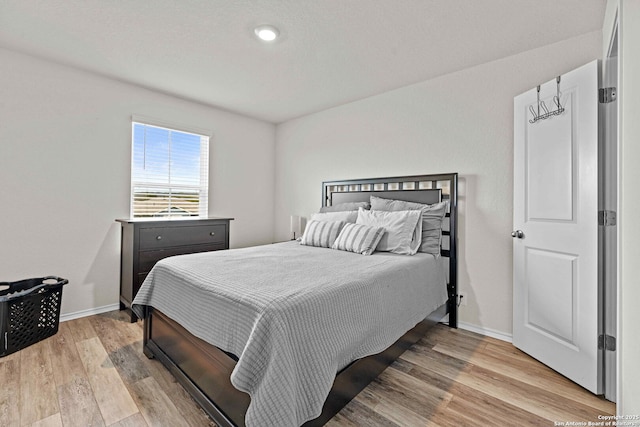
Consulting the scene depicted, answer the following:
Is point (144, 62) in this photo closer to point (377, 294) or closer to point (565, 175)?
point (377, 294)

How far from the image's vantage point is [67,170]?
2.85m

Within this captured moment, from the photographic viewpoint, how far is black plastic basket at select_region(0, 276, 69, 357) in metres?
2.20

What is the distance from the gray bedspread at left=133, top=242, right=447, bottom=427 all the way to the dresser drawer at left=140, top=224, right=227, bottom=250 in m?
0.96

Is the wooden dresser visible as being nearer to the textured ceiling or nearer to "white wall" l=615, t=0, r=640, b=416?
the textured ceiling

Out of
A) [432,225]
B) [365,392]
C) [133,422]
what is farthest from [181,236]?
[432,225]

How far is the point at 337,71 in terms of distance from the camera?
2.87 meters

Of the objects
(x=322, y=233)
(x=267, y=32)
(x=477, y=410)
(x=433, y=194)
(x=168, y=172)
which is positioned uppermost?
(x=267, y=32)

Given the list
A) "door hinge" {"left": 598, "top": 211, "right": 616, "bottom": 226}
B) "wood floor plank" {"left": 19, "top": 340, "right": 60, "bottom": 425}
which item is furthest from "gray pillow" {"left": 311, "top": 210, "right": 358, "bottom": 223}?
"wood floor plank" {"left": 19, "top": 340, "right": 60, "bottom": 425}

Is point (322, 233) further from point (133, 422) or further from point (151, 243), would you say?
point (133, 422)

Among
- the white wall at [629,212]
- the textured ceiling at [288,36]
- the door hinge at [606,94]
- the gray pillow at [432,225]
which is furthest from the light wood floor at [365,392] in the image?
the textured ceiling at [288,36]

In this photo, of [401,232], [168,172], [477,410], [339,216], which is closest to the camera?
[477,410]

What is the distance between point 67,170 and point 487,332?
4159 mm

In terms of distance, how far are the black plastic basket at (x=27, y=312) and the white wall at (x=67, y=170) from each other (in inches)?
5.2

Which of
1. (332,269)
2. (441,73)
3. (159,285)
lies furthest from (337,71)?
(159,285)
